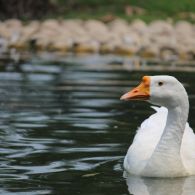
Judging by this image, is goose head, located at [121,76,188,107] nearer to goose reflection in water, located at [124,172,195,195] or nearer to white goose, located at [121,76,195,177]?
white goose, located at [121,76,195,177]

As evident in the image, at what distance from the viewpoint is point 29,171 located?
31.8 ft

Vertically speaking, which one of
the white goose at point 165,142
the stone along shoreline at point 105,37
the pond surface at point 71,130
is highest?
the white goose at point 165,142

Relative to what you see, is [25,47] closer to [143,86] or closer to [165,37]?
[165,37]

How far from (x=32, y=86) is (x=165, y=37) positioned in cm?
1169

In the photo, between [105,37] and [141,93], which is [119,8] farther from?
[141,93]

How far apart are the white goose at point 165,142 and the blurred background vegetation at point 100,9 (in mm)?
23148

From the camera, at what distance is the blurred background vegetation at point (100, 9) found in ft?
110

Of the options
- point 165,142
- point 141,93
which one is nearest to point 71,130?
point 165,142

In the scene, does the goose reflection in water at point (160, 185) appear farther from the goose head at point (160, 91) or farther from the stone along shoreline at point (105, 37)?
the stone along shoreline at point (105, 37)

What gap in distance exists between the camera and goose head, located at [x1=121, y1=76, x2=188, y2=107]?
917 centimetres

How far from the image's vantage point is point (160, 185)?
9133 mm

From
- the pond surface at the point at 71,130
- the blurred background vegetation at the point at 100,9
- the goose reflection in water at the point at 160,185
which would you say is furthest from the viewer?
the blurred background vegetation at the point at 100,9

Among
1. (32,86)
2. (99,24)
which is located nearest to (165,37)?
(99,24)

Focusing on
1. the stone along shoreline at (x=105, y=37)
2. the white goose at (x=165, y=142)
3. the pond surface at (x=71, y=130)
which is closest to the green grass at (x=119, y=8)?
the stone along shoreline at (x=105, y=37)
